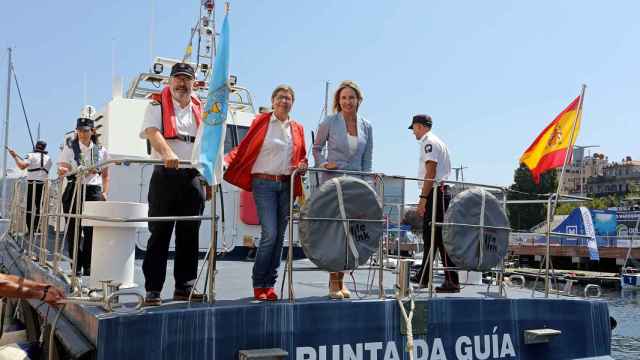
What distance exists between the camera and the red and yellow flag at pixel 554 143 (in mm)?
5695

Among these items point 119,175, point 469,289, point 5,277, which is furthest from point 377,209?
point 119,175

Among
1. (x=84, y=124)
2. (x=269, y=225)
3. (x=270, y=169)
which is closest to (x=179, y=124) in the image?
(x=270, y=169)

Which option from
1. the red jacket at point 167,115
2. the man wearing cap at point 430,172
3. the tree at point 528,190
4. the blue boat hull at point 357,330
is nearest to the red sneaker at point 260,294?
the blue boat hull at point 357,330

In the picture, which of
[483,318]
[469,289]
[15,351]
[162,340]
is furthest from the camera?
[469,289]

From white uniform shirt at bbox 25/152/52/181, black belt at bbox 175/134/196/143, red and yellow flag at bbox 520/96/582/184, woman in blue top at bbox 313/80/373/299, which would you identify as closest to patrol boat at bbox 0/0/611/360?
black belt at bbox 175/134/196/143

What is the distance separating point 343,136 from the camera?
4.48m

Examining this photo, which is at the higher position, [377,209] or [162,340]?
[377,209]

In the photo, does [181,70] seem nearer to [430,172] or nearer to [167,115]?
[167,115]

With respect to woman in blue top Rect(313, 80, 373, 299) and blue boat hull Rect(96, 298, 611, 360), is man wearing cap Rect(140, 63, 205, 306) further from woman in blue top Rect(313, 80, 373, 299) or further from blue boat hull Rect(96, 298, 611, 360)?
woman in blue top Rect(313, 80, 373, 299)

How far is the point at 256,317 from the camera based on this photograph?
3.57 meters

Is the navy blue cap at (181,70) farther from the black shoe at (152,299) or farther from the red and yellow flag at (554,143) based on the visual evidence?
the red and yellow flag at (554,143)

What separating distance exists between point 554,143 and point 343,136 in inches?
100

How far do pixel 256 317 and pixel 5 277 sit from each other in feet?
4.75

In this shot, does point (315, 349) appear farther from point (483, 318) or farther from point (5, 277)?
point (5, 277)
